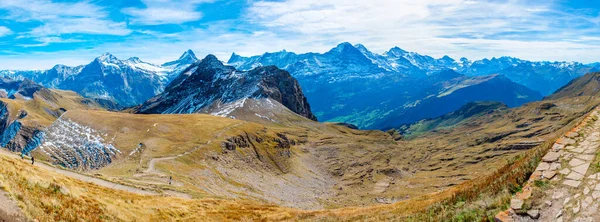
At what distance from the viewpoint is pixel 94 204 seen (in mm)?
28156

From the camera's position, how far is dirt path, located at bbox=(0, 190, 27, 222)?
18.6 meters

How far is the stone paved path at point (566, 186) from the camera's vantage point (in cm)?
1388

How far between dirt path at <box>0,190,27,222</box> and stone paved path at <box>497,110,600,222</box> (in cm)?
2313

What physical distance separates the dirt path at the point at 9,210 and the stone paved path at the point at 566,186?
23.1m

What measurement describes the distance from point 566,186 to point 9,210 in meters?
26.6

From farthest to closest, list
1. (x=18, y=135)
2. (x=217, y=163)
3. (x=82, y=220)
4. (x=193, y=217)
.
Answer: (x=18, y=135) → (x=217, y=163) → (x=193, y=217) → (x=82, y=220)

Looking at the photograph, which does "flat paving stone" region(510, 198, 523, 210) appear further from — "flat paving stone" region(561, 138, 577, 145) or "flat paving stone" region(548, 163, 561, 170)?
"flat paving stone" region(561, 138, 577, 145)

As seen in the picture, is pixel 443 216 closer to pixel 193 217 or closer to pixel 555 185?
pixel 555 185

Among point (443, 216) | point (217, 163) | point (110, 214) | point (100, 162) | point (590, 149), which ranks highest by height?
point (590, 149)

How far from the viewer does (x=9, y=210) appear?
1936 centimetres

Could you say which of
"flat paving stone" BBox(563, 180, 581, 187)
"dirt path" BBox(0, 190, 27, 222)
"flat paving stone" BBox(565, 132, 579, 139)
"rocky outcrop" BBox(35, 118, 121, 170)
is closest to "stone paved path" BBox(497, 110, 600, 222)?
"flat paving stone" BBox(563, 180, 581, 187)

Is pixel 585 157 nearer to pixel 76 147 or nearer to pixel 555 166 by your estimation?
pixel 555 166

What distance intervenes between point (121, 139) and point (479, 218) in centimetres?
15850

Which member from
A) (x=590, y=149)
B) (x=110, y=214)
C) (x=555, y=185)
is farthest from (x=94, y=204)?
(x=590, y=149)
